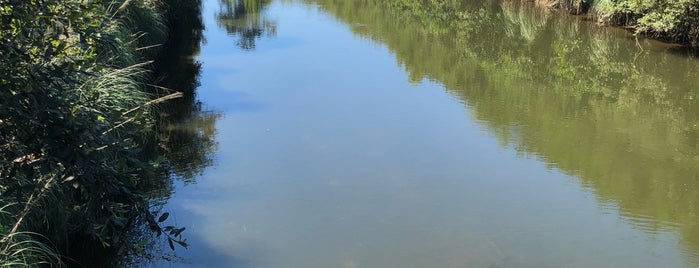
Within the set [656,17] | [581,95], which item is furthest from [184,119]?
[656,17]

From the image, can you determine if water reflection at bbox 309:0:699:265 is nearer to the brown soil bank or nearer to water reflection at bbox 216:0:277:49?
the brown soil bank

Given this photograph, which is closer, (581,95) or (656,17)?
(581,95)

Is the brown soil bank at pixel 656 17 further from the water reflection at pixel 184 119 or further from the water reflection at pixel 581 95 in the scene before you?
the water reflection at pixel 184 119

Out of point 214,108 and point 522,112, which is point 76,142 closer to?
point 214,108

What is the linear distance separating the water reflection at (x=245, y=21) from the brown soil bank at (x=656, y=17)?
7550mm

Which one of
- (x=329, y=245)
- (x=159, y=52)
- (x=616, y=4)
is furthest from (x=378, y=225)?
(x=616, y=4)

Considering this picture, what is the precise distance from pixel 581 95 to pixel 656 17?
394 centimetres

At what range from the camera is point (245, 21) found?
18.3 meters

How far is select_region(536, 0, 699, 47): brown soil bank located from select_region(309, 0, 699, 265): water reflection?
1.27ft

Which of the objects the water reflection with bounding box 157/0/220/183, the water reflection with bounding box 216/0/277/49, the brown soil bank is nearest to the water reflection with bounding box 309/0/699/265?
the brown soil bank

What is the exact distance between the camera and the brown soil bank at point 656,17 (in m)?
12.5

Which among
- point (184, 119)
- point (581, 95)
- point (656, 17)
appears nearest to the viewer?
point (184, 119)

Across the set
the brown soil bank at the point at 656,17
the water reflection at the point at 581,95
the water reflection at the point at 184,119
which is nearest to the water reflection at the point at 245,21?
the water reflection at the point at 184,119

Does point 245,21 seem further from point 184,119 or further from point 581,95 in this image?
point 581,95
